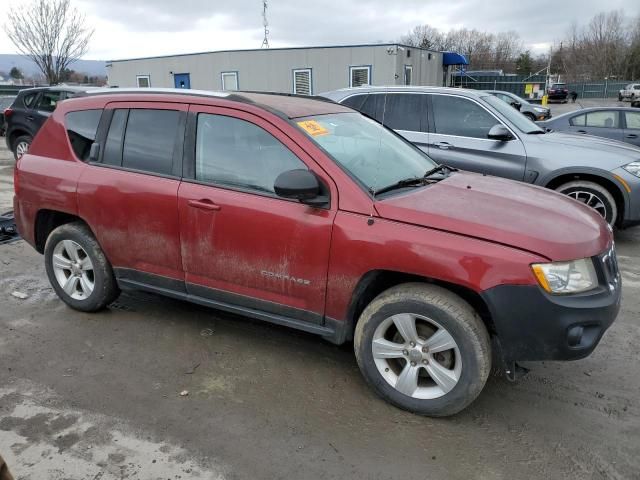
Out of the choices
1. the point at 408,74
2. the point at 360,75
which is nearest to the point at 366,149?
the point at 360,75

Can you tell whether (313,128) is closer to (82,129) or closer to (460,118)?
(82,129)

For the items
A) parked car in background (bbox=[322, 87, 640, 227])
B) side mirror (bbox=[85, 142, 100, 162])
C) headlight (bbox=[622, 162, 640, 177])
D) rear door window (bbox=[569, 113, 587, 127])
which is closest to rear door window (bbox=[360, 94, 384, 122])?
parked car in background (bbox=[322, 87, 640, 227])

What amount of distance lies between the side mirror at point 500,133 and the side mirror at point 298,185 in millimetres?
3840

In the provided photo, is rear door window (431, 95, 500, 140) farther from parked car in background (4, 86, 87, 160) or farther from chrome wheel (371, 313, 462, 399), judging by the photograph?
parked car in background (4, 86, 87, 160)

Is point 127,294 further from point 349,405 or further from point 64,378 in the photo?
point 349,405

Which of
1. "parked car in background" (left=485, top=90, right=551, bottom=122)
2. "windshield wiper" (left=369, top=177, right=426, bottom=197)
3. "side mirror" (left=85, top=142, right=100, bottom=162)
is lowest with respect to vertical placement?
"windshield wiper" (left=369, top=177, right=426, bottom=197)

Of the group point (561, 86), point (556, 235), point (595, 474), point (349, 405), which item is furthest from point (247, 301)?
point (561, 86)

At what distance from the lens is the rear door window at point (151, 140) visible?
12.0 ft

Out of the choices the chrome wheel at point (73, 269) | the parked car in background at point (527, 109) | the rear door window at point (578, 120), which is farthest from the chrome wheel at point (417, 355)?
the parked car in background at point (527, 109)

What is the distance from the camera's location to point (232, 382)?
331 centimetres

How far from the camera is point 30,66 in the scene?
45719 mm

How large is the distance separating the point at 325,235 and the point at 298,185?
0.34 m

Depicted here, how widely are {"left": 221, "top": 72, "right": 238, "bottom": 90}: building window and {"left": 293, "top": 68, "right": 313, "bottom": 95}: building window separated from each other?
9.37 ft

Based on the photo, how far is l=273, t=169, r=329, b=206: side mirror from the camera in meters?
2.95
